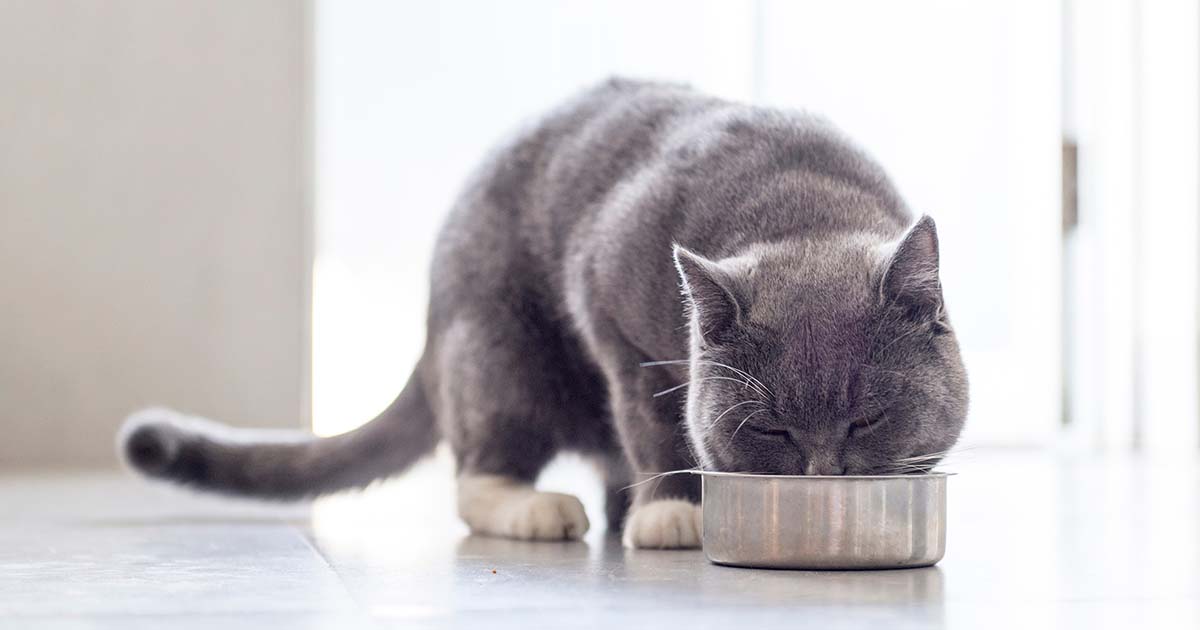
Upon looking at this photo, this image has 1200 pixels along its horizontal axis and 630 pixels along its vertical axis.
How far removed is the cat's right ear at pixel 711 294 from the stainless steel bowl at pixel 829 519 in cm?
20

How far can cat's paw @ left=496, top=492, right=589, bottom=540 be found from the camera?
2227 mm

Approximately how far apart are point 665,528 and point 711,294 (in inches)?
16.1

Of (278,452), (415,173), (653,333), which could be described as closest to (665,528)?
(653,333)

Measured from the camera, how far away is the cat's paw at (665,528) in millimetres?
2057

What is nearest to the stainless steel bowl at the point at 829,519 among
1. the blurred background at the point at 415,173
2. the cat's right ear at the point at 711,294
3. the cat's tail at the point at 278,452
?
the cat's right ear at the point at 711,294

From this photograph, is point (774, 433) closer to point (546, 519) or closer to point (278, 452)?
point (546, 519)

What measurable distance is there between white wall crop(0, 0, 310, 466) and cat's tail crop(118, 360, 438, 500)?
190 centimetres

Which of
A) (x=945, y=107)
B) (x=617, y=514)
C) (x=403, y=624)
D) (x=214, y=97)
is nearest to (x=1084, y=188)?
(x=945, y=107)

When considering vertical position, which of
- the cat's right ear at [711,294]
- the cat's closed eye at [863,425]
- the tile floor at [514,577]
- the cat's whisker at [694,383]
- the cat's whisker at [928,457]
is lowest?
the tile floor at [514,577]

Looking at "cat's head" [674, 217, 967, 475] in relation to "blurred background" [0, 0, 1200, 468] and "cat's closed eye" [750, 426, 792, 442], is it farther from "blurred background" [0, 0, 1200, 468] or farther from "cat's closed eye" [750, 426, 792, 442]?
"blurred background" [0, 0, 1200, 468]

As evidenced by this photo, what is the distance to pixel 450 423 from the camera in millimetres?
2533

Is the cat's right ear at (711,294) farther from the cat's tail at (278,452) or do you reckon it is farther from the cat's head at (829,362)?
the cat's tail at (278,452)

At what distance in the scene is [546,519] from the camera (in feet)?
7.30

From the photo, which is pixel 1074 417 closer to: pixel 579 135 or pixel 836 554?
pixel 579 135
